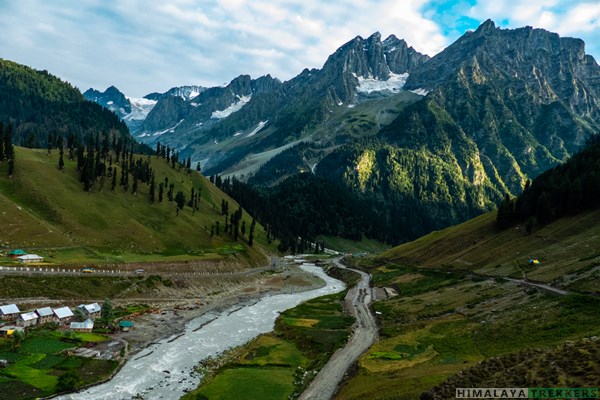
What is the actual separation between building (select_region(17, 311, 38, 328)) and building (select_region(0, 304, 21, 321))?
303 cm

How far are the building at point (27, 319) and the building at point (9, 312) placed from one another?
119 inches

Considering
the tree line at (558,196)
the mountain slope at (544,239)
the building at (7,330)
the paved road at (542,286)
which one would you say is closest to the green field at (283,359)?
the building at (7,330)

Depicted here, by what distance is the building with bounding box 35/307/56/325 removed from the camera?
8188 centimetres

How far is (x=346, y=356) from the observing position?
70.8 meters

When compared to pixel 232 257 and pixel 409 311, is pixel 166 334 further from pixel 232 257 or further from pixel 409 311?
pixel 232 257

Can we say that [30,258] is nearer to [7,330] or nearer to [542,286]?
[7,330]

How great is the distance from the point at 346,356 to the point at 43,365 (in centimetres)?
Result: 4898

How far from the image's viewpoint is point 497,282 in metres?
98.8

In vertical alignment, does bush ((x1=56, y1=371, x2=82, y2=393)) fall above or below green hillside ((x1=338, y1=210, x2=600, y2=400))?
below

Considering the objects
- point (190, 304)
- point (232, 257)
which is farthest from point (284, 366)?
point (232, 257)

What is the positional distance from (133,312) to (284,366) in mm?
50221

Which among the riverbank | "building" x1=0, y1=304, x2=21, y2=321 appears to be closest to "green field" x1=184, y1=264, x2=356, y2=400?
the riverbank

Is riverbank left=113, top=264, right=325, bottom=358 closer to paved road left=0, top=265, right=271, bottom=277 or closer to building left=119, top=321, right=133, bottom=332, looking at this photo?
building left=119, top=321, right=133, bottom=332

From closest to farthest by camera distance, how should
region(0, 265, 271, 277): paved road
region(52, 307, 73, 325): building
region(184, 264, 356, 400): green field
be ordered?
1. region(184, 264, 356, 400): green field
2. region(52, 307, 73, 325): building
3. region(0, 265, 271, 277): paved road
